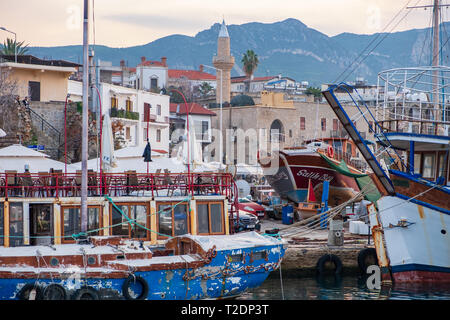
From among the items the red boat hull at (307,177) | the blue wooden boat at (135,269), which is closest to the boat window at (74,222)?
the blue wooden boat at (135,269)

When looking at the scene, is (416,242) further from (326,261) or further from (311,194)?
(311,194)

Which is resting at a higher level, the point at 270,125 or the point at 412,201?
the point at 270,125

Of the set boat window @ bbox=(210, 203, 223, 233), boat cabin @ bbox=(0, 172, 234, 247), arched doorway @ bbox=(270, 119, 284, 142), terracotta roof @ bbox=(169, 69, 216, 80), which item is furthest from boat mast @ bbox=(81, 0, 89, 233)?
terracotta roof @ bbox=(169, 69, 216, 80)

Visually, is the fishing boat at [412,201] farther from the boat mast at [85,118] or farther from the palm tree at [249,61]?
the palm tree at [249,61]

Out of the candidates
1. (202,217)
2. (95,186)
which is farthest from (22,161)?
(202,217)

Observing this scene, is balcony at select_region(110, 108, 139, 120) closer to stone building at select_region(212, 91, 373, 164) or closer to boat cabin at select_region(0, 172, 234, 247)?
stone building at select_region(212, 91, 373, 164)

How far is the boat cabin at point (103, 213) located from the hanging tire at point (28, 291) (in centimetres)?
257

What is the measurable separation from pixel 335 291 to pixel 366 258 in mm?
2490

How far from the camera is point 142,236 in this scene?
19016 millimetres

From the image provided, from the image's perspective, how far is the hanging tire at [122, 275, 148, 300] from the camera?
15820 mm

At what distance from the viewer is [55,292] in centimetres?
1548

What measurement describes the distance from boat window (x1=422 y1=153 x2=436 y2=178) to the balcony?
2547 cm
